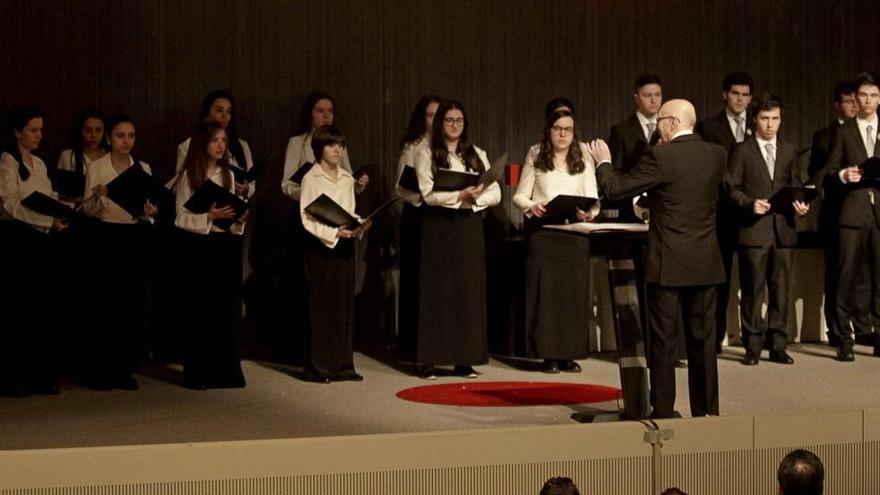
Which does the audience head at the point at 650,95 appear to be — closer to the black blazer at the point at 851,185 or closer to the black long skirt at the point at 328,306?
the black blazer at the point at 851,185

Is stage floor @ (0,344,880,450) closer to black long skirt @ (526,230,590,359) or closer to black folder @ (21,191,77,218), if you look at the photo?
black long skirt @ (526,230,590,359)

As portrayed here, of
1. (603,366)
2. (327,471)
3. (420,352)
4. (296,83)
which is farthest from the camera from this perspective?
(296,83)

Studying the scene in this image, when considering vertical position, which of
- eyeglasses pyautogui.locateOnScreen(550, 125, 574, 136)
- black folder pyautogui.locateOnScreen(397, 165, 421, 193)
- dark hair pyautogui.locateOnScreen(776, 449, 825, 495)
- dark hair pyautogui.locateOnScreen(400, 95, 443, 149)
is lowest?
dark hair pyautogui.locateOnScreen(776, 449, 825, 495)

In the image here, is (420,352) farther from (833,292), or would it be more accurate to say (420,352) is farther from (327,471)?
(327,471)

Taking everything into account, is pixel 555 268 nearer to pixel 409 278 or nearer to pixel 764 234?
pixel 409 278

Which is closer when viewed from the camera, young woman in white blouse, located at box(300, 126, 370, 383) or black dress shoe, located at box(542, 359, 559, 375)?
young woman in white blouse, located at box(300, 126, 370, 383)

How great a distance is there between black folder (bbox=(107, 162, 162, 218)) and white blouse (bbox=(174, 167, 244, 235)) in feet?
0.40

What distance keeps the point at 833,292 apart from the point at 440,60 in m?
2.71

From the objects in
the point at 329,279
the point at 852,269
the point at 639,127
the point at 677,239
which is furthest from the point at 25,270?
the point at 852,269

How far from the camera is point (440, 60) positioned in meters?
8.38

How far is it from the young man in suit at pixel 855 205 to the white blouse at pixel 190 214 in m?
3.32

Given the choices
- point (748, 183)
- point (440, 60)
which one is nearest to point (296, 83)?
point (440, 60)

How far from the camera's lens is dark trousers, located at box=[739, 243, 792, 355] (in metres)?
7.31

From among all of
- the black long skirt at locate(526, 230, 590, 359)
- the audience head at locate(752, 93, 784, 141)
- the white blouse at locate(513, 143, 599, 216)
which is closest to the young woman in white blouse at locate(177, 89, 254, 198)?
the white blouse at locate(513, 143, 599, 216)
